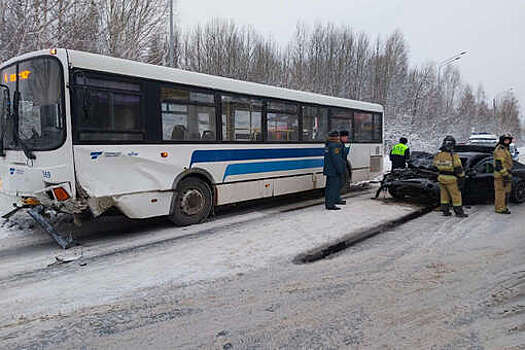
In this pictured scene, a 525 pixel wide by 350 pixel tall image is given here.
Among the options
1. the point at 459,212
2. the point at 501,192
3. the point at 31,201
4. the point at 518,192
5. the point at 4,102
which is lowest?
the point at 459,212

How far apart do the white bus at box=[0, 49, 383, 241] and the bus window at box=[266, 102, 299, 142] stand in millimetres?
42

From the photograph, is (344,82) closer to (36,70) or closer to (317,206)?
(317,206)

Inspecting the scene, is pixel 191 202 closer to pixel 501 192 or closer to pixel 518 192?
pixel 501 192

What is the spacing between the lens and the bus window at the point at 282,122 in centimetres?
925

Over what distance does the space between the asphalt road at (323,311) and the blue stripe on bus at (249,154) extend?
3124 millimetres

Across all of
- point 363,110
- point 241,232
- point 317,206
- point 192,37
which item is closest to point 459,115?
point 192,37

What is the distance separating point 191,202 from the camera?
7.56 meters

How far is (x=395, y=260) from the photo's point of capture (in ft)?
18.1

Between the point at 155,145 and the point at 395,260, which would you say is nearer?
the point at 395,260

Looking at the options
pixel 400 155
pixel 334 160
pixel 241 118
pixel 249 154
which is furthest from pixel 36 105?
pixel 400 155

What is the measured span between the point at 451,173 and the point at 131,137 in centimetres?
656

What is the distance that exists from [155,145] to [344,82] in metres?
31.6

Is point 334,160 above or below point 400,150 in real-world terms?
below

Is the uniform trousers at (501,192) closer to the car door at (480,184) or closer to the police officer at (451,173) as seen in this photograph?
the car door at (480,184)
